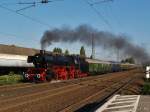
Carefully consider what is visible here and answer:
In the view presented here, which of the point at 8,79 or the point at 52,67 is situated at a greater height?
the point at 52,67

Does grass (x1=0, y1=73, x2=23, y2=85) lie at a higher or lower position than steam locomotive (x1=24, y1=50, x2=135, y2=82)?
lower

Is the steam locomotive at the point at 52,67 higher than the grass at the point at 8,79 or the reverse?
higher

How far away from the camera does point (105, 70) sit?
3514 inches

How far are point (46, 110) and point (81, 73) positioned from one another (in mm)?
37674

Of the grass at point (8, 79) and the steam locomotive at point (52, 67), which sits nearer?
the grass at point (8, 79)

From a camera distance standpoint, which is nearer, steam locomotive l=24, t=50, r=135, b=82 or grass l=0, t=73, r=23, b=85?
grass l=0, t=73, r=23, b=85

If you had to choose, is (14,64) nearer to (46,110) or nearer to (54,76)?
(54,76)

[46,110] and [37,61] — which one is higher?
[37,61]

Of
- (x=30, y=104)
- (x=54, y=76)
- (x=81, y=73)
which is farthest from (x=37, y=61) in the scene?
(x=30, y=104)

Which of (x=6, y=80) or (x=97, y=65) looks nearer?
(x=6, y=80)

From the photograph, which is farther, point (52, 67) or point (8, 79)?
point (52, 67)

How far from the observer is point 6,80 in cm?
3850

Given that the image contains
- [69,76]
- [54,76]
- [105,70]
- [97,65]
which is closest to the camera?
[54,76]

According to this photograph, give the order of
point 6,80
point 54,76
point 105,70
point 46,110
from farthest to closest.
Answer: point 105,70 → point 54,76 → point 6,80 → point 46,110
